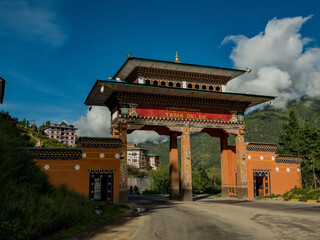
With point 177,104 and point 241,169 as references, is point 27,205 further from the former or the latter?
point 241,169

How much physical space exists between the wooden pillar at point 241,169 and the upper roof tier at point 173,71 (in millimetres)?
5424

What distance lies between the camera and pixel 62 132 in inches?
5453

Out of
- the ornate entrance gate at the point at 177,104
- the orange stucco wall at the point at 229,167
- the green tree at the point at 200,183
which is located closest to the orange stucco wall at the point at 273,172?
the ornate entrance gate at the point at 177,104

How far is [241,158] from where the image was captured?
26875mm

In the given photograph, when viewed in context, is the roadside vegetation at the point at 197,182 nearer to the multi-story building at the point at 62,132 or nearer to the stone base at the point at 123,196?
the stone base at the point at 123,196

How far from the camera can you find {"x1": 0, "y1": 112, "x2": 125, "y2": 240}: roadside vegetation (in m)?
8.60

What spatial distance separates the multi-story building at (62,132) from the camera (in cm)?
13488

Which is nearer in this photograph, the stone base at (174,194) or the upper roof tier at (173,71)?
the upper roof tier at (173,71)

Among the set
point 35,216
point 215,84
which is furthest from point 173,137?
point 35,216

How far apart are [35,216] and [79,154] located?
13.1 metres

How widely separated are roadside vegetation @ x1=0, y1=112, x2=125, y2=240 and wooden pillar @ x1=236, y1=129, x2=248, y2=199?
1576 cm

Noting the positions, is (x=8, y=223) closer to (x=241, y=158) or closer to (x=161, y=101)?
(x=161, y=101)

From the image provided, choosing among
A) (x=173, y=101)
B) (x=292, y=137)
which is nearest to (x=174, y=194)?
(x=173, y=101)

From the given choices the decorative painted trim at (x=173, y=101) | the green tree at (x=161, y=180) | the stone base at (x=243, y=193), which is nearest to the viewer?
the decorative painted trim at (x=173, y=101)
